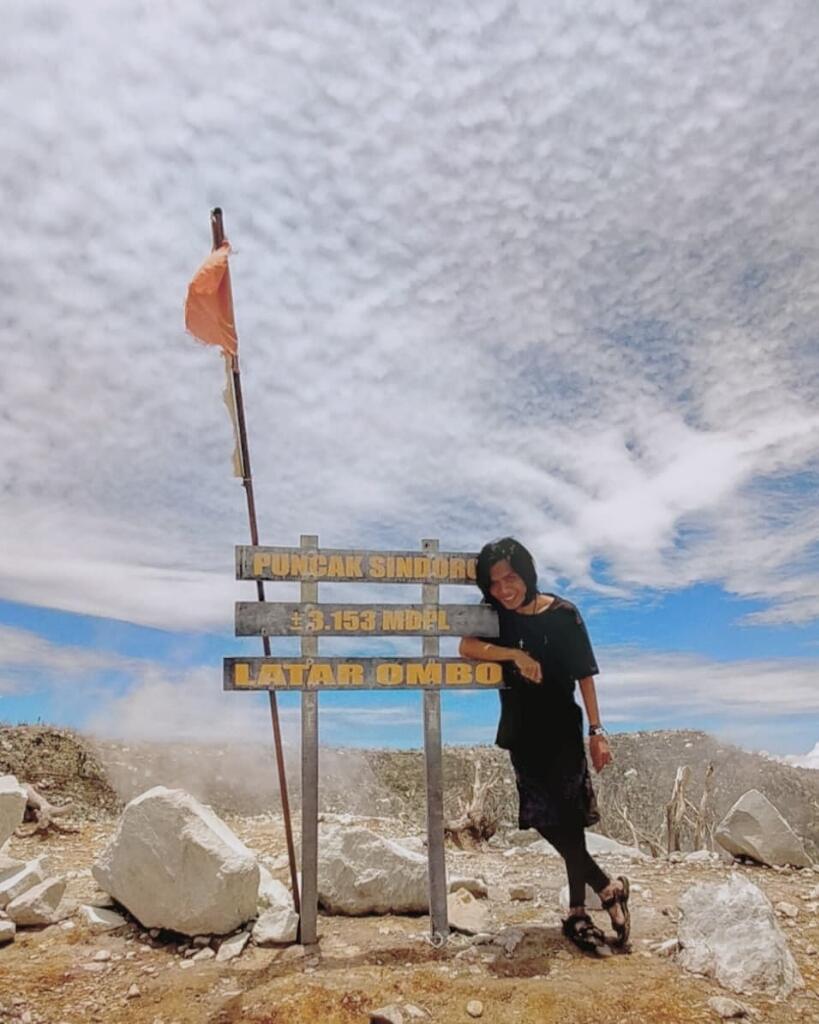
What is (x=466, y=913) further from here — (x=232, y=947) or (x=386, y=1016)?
(x=386, y=1016)

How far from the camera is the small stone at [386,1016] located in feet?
18.0

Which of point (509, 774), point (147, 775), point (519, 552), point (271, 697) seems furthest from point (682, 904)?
point (509, 774)

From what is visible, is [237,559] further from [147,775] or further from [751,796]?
[147,775]

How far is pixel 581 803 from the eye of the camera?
292 inches

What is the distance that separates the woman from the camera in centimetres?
734

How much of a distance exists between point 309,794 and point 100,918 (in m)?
2.47

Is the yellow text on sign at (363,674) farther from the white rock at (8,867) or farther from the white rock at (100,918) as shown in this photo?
the white rock at (8,867)

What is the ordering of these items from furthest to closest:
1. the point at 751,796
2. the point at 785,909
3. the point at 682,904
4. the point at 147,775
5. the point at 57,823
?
the point at 147,775 < the point at 57,823 < the point at 751,796 < the point at 785,909 < the point at 682,904

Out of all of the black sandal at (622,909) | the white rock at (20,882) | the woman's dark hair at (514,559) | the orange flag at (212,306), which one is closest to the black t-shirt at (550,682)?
the woman's dark hair at (514,559)

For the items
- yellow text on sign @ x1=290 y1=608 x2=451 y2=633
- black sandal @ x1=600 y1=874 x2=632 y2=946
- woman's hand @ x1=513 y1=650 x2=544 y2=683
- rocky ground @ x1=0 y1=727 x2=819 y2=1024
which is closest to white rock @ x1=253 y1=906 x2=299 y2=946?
rocky ground @ x1=0 y1=727 x2=819 y2=1024

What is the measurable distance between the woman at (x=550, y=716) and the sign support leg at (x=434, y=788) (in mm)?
460

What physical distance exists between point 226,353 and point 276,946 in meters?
5.50

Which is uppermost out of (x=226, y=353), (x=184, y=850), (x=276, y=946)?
(x=226, y=353)

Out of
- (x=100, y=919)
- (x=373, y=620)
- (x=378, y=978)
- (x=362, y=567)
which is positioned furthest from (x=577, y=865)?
(x=100, y=919)
